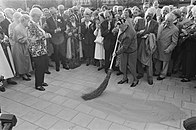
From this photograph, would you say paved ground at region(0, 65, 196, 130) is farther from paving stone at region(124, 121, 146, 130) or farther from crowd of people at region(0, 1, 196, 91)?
crowd of people at region(0, 1, 196, 91)

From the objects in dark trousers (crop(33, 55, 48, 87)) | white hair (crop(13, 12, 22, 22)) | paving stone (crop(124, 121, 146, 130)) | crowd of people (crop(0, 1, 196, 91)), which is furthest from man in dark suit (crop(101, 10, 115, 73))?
paving stone (crop(124, 121, 146, 130))

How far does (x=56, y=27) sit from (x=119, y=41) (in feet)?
7.10

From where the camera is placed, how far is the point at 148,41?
4.41m

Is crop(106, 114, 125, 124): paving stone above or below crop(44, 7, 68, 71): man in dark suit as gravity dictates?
below

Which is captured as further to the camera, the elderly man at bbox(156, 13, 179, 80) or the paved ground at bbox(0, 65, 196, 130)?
the elderly man at bbox(156, 13, 179, 80)

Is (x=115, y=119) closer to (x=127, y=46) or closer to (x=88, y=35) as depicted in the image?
(x=127, y=46)

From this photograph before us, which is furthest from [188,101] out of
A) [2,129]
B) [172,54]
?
[2,129]

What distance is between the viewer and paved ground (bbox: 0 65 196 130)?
297 cm

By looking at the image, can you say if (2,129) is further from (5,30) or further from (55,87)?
(5,30)

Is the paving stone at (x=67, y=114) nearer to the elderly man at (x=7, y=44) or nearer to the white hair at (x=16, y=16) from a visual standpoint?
the elderly man at (x=7, y=44)

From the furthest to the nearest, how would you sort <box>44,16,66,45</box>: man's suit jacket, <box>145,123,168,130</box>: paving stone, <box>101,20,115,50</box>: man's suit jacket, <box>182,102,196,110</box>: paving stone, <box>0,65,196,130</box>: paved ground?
<box>44,16,66,45</box>: man's suit jacket < <box>101,20,115,50</box>: man's suit jacket < <box>182,102,196,110</box>: paving stone < <box>0,65,196,130</box>: paved ground < <box>145,123,168,130</box>: paving stone

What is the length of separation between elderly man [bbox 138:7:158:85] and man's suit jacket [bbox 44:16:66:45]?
247 centimetres

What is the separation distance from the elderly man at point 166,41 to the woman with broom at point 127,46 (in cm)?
86

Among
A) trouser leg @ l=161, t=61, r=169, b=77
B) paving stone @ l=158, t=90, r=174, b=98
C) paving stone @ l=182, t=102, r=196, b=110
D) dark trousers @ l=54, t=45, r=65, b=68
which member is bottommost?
paving stone @ l=182, t=102, r=196, b=110
